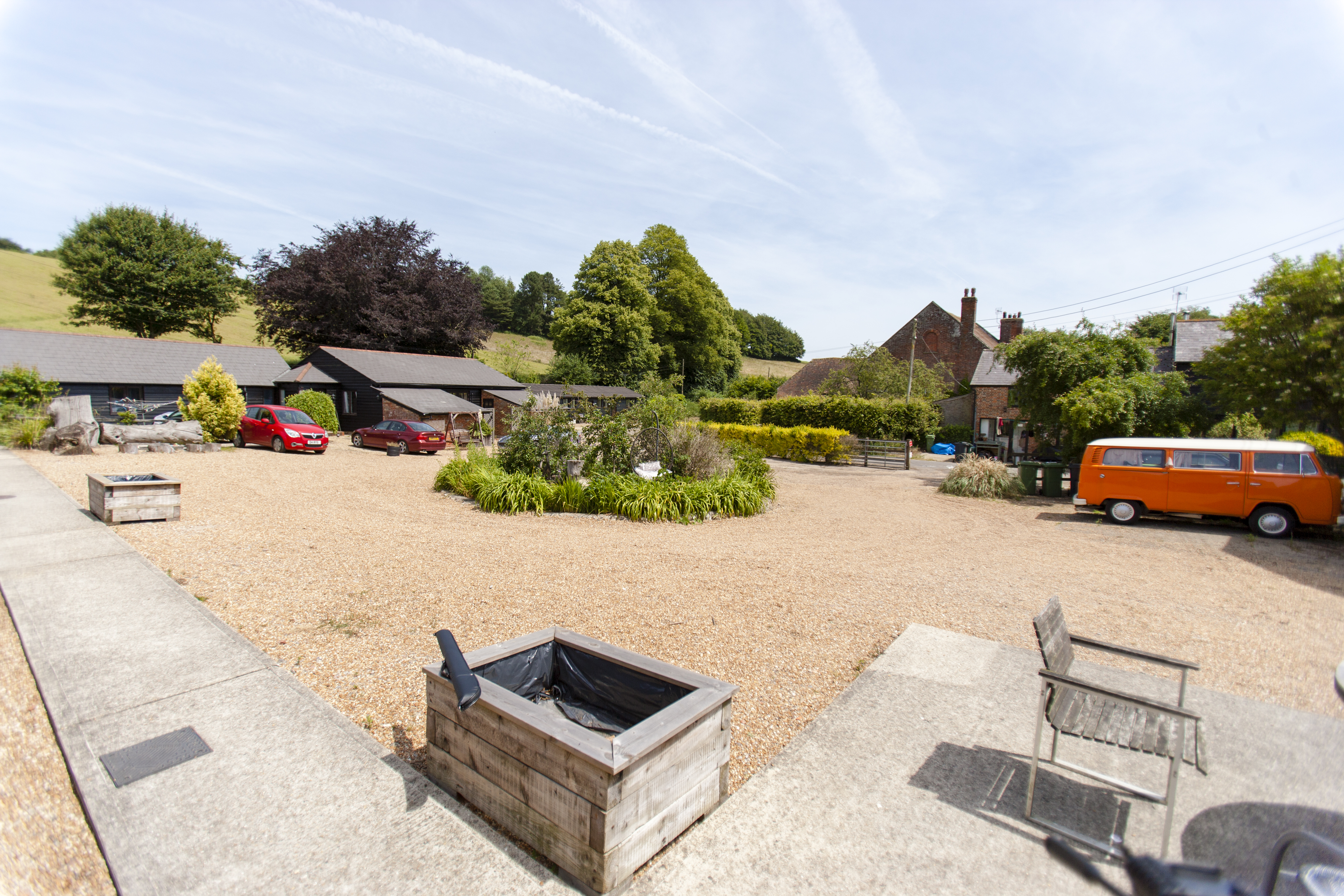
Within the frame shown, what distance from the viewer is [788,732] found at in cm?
388

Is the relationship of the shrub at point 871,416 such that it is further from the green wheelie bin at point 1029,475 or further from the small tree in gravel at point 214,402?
the small tree in gravel at point 214,402

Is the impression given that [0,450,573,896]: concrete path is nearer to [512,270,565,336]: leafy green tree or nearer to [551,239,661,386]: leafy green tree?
[551,239,661,386]: leafy green tree

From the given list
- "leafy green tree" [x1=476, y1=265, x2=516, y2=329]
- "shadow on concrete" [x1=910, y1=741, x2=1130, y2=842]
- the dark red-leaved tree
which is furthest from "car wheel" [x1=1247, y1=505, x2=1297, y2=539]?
"leafy green tree" [x1=476, y1=265, x2=516, y2=329]

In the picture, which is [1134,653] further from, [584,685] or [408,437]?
[408,437]

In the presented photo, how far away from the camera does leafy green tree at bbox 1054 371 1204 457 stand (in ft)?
45.5

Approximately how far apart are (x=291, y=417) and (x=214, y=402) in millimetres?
2111

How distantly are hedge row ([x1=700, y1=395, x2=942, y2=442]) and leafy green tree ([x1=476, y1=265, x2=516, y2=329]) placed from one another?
2435 inches

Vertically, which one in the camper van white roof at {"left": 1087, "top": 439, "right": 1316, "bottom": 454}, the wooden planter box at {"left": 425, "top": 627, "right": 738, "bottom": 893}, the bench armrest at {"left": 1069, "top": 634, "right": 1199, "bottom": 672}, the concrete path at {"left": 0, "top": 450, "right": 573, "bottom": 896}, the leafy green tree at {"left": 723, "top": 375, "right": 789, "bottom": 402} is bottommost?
the concrete path at {"left": 0, "top": 450, "right": 573, "bottom": 896}

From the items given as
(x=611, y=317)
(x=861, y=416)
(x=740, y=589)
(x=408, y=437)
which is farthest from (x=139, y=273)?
(x=740, y=589)

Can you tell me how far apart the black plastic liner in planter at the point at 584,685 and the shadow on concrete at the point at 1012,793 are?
1.45 meters

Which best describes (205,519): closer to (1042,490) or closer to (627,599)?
(627,599)

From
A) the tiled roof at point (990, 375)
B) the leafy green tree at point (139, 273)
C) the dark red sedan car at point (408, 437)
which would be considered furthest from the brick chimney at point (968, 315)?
the leafy green tree at point (139, 273)

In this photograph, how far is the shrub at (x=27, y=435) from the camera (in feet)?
55.8

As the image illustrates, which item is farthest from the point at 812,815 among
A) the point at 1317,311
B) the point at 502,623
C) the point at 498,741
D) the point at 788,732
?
the point at 1317,311
